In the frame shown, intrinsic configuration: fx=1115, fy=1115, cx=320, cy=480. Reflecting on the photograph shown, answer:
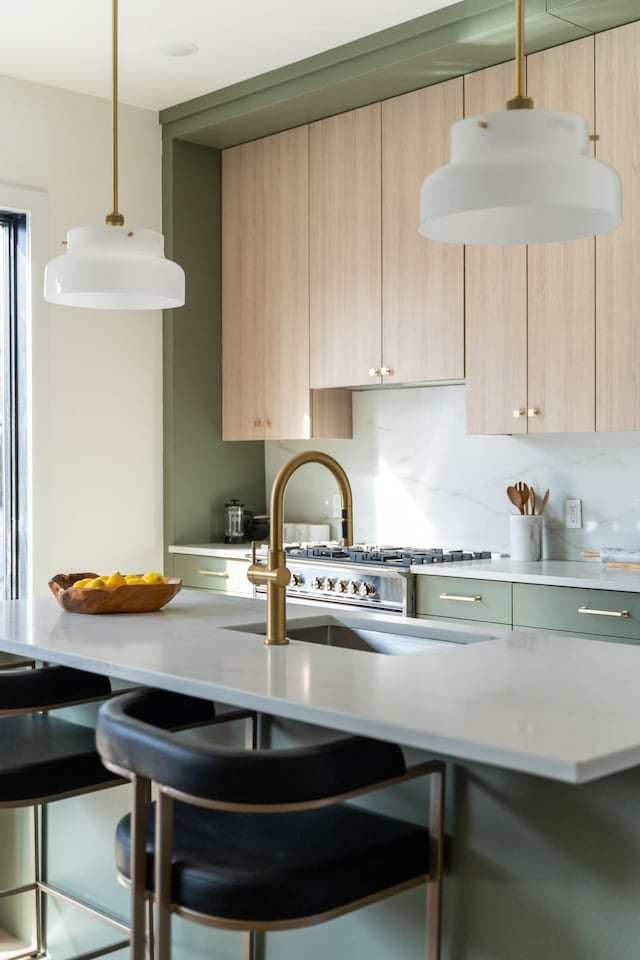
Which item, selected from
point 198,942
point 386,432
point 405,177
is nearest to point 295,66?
point 405,177

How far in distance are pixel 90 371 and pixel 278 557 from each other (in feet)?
9.43

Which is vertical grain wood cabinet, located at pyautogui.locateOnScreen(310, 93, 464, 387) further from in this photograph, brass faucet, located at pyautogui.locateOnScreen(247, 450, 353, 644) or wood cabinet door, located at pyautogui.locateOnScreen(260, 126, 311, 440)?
brass faucet, located at pyautogui.locateOnScreen(247, 450, 353, 644)

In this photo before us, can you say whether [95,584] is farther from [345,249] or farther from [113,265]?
[345,249]

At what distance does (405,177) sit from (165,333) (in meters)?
1.42

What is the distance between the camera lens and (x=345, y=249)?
4.73 m

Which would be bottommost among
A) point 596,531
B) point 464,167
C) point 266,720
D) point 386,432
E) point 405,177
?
point 266,720

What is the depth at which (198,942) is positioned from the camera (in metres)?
2.44

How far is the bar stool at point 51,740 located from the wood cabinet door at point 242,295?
8.86 feet

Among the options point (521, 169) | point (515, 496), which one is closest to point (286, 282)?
point (515, 496)

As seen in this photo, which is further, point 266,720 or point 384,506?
point 384,506

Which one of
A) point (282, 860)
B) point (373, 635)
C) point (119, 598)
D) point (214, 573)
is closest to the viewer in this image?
point (282, 860)

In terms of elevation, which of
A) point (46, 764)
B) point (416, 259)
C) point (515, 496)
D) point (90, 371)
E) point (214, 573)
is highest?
point (416, 259)

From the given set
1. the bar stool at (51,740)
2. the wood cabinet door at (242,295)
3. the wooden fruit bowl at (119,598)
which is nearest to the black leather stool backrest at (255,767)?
the bar stool at (51,740)

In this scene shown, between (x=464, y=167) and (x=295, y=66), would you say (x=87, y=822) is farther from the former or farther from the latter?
(x=295, y=66)
